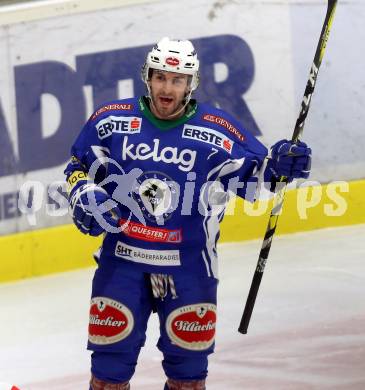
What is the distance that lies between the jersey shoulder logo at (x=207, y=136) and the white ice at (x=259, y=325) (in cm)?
128

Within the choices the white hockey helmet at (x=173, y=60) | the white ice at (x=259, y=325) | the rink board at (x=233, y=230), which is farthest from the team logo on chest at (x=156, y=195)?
the rink board at (x=233, y=230)


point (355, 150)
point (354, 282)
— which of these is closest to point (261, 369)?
point (354, 282)

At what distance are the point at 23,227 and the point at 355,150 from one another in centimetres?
191

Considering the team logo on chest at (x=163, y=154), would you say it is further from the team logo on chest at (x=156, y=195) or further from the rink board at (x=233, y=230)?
the rink board at (x=233, y=230)

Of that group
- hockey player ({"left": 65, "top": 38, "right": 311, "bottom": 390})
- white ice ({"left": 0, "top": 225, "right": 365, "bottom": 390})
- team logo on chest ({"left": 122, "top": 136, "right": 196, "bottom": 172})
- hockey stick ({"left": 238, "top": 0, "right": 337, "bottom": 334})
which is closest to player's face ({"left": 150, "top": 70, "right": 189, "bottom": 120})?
hockey player ({"left": 65, "top": 38, "right": 311, "bottom": 390})

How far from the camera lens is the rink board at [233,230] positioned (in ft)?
22.2

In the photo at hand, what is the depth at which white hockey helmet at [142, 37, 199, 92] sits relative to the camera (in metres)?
4.43

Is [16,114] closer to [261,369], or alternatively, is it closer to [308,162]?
[261,369]

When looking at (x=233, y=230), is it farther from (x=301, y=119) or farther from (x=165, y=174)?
(x=165, y=174)

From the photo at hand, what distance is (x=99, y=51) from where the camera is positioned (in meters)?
6.87

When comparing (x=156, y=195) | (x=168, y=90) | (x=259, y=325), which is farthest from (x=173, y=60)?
(x=259, y=325)

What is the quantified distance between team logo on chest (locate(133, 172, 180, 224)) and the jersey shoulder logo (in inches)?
6.4

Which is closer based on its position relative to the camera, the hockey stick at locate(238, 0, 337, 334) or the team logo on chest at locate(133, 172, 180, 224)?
the team logo on chest at locate(133, 172, 180, 224)

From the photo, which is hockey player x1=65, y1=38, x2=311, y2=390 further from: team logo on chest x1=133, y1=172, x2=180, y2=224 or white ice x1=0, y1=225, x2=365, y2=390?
white ice x1=0, y1=225, x2=365, y2=390
